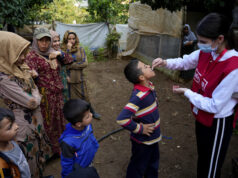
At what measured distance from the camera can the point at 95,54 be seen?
11539mm

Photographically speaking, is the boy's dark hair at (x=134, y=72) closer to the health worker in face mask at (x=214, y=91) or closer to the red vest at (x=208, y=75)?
the health worker in face mask at (x=214, y=91)

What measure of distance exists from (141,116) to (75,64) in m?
2.47

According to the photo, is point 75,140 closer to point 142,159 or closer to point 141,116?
point 141,116

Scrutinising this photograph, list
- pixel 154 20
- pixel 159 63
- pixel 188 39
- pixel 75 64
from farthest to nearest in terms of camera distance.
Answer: pixel 154 20
pixel 188 39
pixel 75 64
pixel 159 63

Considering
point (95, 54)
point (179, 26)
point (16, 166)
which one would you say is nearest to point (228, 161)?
point (16, 166)

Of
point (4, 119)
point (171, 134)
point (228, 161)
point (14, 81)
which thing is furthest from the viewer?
point (171, 134)

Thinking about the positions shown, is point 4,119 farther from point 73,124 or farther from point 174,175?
point 174,175

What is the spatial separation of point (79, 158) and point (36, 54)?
1.77 metres

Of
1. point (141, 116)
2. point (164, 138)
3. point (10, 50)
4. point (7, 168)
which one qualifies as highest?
point (10, 50)

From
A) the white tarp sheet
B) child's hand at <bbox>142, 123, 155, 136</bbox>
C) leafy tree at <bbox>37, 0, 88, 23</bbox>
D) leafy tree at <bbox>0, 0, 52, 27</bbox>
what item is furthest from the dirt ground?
leafy tree at <bbox>37, 0, 88, 23</bbox>

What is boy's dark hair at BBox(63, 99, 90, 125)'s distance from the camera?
1829 millimetres

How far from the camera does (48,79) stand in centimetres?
301

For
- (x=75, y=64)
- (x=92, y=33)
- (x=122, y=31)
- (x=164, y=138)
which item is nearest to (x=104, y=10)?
(x=92, y=33)

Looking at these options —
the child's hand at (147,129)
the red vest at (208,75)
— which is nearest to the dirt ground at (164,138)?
the child's hand at (147,129)
